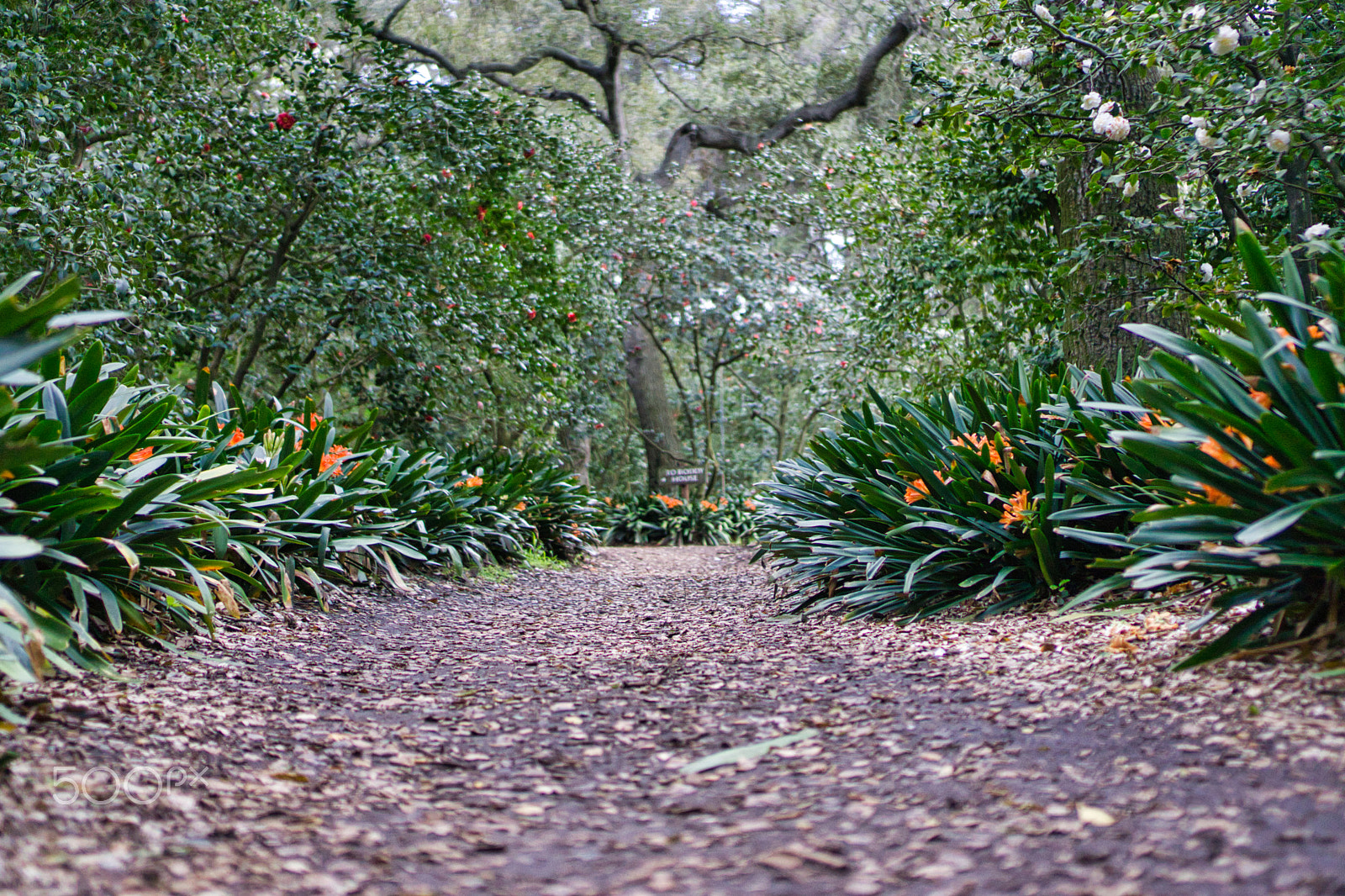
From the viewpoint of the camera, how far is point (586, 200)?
8812 mm

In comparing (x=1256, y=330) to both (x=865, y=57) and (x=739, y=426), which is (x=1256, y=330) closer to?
(x=865, y=57)

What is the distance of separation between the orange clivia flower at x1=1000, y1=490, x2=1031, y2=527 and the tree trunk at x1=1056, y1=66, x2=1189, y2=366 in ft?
5.04

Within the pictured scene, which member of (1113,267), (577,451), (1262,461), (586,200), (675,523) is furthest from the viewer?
(577,451)

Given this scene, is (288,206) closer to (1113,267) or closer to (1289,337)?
(1113,267)

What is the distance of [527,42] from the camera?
468 inches

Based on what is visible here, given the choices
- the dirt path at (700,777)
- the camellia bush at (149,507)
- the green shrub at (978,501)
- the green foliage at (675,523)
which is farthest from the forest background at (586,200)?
the dirt path at (700,777)

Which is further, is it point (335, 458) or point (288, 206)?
point (288, 206)

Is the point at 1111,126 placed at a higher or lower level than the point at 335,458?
higher

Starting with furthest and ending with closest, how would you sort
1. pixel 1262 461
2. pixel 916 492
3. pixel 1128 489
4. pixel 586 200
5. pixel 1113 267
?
pixel 586 200, pixel 1113 267, pixel 916 492, pixel 1128 489, pixel 1262 461

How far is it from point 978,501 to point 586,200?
644cm

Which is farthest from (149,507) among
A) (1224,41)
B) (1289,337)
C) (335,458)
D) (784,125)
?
(784,125)

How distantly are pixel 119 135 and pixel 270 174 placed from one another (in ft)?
2.86

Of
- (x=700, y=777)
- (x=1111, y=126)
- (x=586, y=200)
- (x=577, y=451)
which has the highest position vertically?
(x=586, y=200)

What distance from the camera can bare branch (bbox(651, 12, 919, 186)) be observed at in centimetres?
1080
